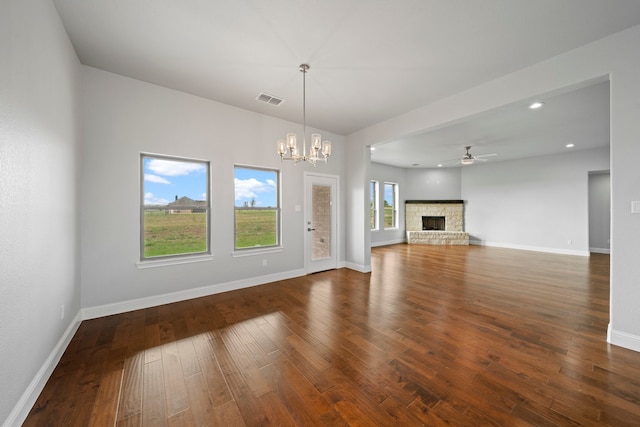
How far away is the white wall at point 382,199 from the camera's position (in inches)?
344

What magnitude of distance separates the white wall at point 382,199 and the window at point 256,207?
16.4ft

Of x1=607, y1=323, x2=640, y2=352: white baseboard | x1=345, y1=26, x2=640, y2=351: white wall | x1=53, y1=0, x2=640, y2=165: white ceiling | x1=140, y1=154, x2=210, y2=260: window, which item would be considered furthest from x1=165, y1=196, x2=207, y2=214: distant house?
x1=607, y1=323, x2=640, y2=352: white baseboard

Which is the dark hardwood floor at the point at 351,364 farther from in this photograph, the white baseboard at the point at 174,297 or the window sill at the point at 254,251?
the window sill at the point at 254,251

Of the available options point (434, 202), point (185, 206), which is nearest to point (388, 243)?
point (434, 202)

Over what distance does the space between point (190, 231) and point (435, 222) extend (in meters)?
9.06

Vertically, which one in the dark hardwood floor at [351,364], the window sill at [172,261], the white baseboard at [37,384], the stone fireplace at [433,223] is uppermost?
the stone fireplace at [433,223]

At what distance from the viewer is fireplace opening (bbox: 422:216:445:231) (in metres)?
9.52

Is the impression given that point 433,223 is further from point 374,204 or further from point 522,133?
point 522,133

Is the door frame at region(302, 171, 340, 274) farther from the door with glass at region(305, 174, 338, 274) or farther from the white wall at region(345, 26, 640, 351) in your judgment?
the white wall at region(345, 26, 640, 351)

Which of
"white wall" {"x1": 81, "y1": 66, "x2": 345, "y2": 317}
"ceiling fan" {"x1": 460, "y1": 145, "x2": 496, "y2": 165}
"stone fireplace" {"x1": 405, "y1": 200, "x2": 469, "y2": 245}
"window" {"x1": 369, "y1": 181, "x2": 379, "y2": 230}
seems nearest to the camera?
"white wall" {"x1": 81, "y1": 66, "x2": 345, "y2": 317}

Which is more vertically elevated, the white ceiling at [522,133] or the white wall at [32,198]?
the white ceiling at [522,133]

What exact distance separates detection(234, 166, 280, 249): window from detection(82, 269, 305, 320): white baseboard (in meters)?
0.61

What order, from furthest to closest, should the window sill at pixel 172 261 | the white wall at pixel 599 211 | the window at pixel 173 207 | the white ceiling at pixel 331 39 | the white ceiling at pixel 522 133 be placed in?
1. the white wall at pixel 599 211
2. the white ceiling at pixel 522 133
3. the window at pixel 173 207
4. the window sill at pixel 172 261
5. the white ceiling at pixel 331 39

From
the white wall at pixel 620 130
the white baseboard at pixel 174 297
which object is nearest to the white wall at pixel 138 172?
the white baseboard at pixel 174 297
